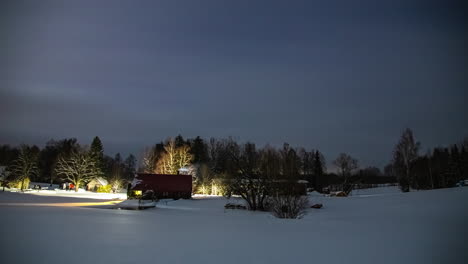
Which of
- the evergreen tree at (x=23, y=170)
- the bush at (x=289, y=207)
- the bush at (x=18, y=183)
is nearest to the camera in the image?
the bush at (x=289, y=207)

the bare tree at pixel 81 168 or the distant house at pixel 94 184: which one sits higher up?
the bare tree at pixel 81 168

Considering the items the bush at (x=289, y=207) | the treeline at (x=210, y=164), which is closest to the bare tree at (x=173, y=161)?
the treeline at (x=210, y=164)

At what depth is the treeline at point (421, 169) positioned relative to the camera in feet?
165

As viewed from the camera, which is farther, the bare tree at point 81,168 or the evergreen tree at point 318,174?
the evergreen tree at point 318,174

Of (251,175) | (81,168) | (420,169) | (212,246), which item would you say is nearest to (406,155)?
(420,169)

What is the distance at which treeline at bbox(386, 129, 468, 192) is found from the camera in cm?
5029

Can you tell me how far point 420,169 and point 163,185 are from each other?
176ft

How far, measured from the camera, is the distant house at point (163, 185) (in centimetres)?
4438

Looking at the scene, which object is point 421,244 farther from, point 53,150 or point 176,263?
point 53,150

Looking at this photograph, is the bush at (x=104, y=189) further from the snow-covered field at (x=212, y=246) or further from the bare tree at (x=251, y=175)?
the snow-covered field at (x=212, y=246)

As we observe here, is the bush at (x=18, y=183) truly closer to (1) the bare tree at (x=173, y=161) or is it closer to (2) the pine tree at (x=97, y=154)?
(2) the pine tree at (x=97, y=154)

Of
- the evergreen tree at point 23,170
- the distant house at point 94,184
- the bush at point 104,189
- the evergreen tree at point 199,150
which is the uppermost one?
the evergreen tree at point 199,150

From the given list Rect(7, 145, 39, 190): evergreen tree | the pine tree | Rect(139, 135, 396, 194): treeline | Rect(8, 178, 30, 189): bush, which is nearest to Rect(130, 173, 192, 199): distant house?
Rect(139, 135, 396, 194): treeline

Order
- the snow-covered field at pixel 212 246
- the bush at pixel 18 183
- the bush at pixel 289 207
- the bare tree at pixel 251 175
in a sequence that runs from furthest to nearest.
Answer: the bush at pixel 18 183
the bare tree at pixel 251 175
the bush at pixel 289 207
the snow-covered field at pixel 212 246
